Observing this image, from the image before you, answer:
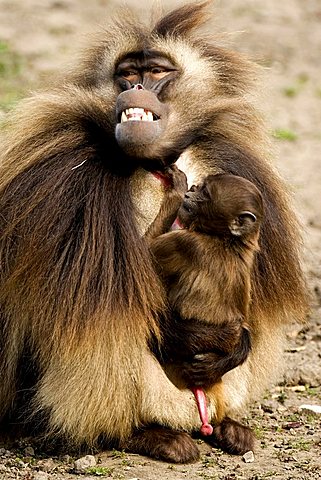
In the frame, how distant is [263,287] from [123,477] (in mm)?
999

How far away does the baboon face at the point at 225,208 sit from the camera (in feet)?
15.1

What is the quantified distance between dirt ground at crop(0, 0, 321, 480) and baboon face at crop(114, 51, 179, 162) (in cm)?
58

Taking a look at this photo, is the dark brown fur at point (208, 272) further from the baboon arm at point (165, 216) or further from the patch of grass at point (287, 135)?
the patch of grass at point (287, 135)

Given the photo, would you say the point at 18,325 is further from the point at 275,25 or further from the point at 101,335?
the point at 275,25

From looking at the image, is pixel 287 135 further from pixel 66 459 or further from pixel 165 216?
pixel 66 459

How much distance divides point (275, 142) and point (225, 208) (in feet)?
4.15

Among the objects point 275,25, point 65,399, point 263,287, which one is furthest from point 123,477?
point 275,25

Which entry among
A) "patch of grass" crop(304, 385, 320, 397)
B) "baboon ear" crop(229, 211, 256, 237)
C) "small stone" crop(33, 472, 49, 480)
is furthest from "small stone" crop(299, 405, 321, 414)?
"small stone" crop(33, 472, 49, 480)

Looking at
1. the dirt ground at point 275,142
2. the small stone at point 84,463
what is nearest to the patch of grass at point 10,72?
the dirt ground at point 275,142

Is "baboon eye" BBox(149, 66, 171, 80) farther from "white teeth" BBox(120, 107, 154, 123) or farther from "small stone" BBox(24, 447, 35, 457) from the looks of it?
"small stone" BBox(24, 447, 35, 457)

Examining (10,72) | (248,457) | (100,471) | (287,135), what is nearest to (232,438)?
(248,457)

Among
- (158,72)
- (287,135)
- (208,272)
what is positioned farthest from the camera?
(287,135)

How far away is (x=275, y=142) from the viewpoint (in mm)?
5777

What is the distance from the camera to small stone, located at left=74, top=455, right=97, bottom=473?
4570 millimetres
